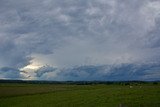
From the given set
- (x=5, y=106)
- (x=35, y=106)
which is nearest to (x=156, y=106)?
(x=35, y=106)

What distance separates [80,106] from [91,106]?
1675 mm

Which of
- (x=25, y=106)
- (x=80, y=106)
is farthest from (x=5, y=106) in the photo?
(x=80, y=106)

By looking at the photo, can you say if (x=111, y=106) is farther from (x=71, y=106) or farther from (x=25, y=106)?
(x=25, y=106)

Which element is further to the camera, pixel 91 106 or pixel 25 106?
pixel 25 106

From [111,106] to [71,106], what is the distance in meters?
7.55

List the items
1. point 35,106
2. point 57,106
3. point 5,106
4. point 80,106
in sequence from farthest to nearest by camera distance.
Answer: point 5,106 → point 35,106 → point 57,106 → point 80,106

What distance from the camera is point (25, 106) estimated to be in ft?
190

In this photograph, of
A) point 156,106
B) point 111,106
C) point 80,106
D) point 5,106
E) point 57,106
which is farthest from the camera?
point 5,106

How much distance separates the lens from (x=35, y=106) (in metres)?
54.1

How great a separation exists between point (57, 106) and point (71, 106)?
2941mm

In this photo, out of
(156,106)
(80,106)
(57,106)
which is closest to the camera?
(156,106)

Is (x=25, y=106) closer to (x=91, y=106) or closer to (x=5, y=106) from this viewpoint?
(x=5, y=106)

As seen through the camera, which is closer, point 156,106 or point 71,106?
point 156,106

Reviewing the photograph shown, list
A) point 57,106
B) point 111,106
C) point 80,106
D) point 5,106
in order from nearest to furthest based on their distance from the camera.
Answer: point 111,106
point 80,106
point 57,106
point 5,106
